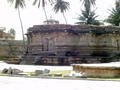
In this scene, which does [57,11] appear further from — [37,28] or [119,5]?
[37,28]

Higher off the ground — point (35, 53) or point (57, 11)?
point (57, 11)

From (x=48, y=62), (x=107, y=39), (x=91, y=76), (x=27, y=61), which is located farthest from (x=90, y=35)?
(x=91, y=76)

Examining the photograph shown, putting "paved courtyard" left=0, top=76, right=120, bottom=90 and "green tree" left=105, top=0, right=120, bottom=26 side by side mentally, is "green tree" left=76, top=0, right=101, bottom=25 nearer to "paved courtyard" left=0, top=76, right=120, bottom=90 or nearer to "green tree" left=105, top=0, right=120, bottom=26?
"green tree" left=105, top=0, right=120, bottom=26

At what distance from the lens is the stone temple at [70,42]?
25.8 meters

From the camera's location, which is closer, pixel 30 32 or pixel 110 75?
pixel 110 75

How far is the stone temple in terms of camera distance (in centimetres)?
2575

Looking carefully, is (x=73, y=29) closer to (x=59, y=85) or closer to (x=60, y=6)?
(x=59, y=85)

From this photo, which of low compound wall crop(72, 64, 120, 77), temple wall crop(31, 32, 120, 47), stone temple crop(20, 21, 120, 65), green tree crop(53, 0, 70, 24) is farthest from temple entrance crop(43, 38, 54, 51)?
green tree crop(53, 0, 70, 24)

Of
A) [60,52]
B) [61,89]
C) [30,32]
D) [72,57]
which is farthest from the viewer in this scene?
[30,32]

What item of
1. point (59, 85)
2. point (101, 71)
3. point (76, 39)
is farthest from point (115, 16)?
point (59, 85)

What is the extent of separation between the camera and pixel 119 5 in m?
48.4

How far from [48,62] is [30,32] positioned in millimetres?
5554

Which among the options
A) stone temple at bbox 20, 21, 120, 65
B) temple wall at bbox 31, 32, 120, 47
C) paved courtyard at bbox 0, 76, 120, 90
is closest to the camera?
paved courtyard at bbox 0, 76, 120, 90

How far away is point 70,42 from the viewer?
86.1 ft
